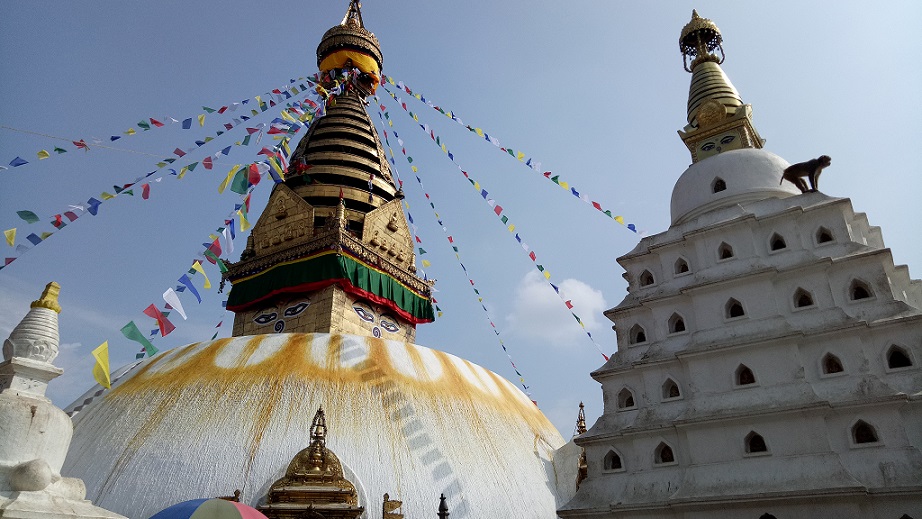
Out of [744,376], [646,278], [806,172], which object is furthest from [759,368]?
[806,172]

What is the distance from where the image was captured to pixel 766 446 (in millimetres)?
9125

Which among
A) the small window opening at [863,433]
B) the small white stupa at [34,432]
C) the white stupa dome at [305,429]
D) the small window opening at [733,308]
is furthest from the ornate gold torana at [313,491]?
the small window opening at [863,433]

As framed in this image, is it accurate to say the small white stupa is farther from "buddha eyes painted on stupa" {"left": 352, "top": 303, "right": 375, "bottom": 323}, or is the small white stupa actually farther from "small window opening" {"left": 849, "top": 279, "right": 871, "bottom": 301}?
"buddha eyes painted on stupa" {"left": 352, "top": 303, "right": 375, "bottom": 323}

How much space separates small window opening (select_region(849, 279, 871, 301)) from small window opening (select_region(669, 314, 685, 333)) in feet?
9.33

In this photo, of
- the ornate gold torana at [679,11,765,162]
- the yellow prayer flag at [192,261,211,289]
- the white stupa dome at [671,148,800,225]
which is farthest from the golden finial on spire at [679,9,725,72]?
the yellow prayer flag at [192,261,211,289]

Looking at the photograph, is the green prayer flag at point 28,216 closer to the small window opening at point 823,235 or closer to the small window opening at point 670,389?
the small window opening at point 670,389

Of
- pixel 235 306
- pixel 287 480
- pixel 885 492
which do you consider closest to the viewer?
pixel 885 492

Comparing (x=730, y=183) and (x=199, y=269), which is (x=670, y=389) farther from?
(x=199, y=269)

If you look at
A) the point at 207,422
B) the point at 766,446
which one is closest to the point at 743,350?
the point at 766,446

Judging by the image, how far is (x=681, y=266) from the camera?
476 inches

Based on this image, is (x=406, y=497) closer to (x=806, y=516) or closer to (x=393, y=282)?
(x=806, y=516)

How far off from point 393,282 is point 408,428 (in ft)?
25.5

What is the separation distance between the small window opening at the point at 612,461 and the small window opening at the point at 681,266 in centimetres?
399

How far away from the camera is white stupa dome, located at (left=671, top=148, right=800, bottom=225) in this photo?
12383 millimetres
